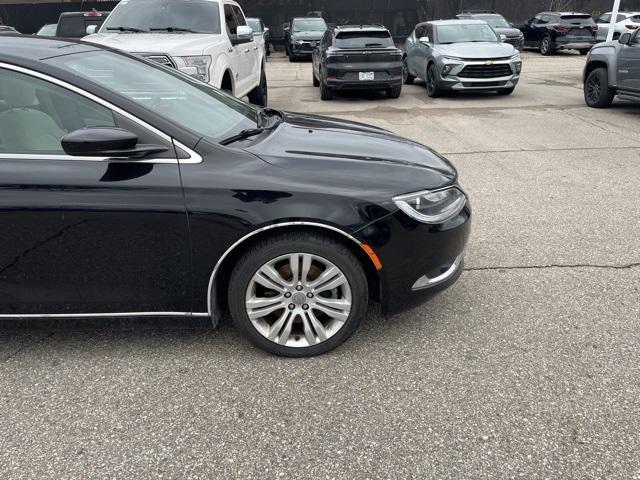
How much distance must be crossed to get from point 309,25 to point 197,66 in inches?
650

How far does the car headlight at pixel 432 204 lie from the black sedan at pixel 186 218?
1 cm

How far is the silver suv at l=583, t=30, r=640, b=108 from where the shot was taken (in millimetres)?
9305

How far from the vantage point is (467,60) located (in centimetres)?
1152

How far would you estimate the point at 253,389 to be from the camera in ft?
9.07

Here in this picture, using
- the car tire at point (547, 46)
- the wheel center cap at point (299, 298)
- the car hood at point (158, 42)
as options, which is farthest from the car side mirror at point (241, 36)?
the car tire at point (547, 46)

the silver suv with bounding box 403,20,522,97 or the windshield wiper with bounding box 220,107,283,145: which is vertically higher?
the windshield wiper with bounding box 220,107,283,145

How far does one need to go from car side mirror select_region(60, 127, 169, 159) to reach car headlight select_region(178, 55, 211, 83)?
14.9 feet

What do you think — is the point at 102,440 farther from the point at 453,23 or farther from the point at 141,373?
the point at 453,23

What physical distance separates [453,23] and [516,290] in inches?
425

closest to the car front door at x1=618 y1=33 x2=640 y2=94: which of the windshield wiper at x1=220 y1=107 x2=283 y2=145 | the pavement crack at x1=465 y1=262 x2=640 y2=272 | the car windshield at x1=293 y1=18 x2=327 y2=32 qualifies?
the pavement crack at x1=465 y1=262 x2=640 y2=272

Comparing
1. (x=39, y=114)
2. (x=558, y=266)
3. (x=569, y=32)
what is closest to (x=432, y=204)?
(x=558, y=266)

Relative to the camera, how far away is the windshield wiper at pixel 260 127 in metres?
3.06

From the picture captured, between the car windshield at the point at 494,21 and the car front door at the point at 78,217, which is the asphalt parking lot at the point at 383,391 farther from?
the car windshield at the point at 494,21

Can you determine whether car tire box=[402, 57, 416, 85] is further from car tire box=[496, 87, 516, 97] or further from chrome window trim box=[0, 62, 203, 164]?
chrome window trim box=[0, 62, 203, 164]
